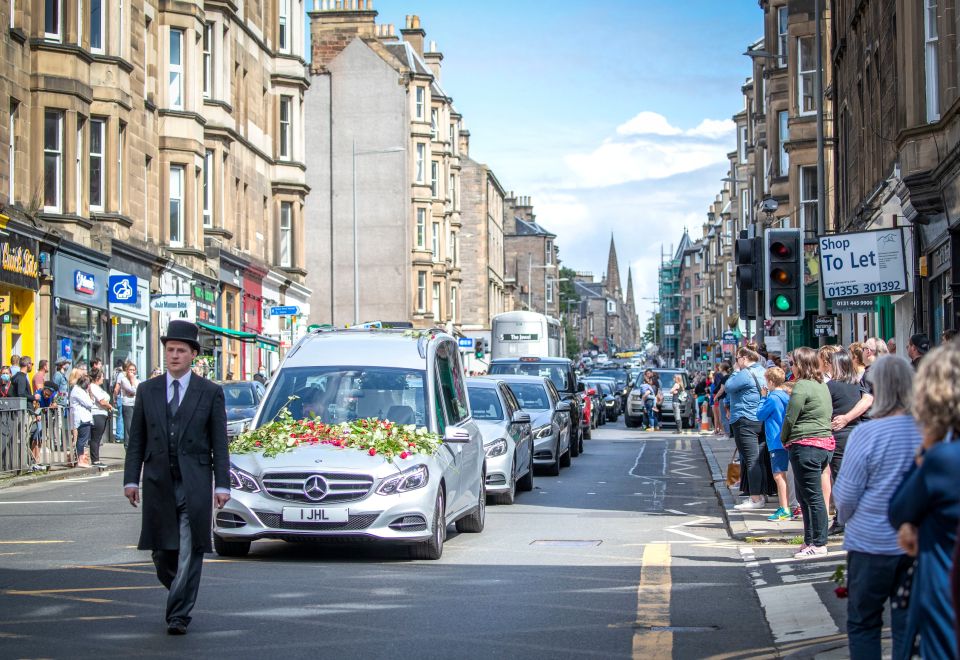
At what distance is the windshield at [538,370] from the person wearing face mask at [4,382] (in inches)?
403

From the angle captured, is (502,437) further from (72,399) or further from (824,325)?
(72,399)

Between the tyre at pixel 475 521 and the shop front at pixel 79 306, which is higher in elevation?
the shop front at pixel 79 306

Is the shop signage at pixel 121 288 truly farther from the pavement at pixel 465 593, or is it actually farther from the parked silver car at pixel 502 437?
the pavement at pixel 465 593

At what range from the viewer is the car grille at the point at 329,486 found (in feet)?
38.9

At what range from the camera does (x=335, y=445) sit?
40.3 feet

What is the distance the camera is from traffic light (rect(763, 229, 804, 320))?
17594 mm

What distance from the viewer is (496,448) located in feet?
57.4

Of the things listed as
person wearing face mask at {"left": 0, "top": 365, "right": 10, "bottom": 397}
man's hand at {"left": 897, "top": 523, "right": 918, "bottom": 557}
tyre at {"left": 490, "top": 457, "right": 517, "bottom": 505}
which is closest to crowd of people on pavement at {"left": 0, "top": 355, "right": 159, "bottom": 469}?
person wearing face mask at {"left": 0, "top": 365, "right": 10, "bottom": 397}

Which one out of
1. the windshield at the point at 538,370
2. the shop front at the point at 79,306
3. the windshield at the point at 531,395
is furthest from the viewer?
the shop front at the point at 79,306

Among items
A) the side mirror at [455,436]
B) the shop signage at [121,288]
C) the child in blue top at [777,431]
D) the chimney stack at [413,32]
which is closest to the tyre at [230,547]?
the side mirror at [455,436]

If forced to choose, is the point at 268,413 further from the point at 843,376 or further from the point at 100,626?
the point at 843,376

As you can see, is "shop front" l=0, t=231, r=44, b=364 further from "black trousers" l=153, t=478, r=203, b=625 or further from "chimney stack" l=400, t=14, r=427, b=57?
"chimney stack" l=400, t=14, r=427, b=57

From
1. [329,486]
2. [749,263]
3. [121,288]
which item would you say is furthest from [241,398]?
[329,486]

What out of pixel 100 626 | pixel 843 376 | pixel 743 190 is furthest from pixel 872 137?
pixel 743 190
